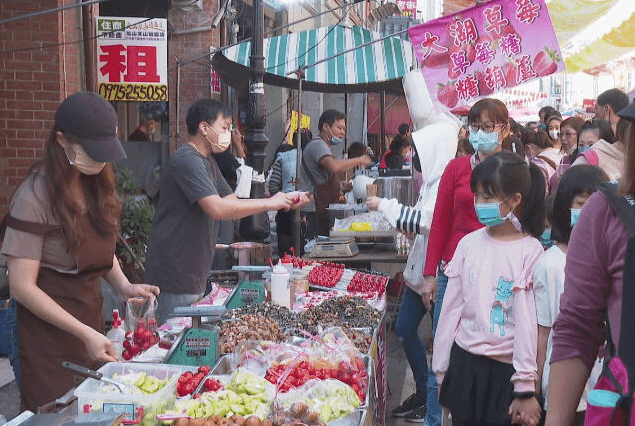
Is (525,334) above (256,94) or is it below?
below

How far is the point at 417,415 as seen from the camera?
648cm

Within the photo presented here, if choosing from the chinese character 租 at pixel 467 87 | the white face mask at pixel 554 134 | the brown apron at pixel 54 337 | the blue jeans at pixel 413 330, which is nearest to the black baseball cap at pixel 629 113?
the brown apron at pixel 54 337

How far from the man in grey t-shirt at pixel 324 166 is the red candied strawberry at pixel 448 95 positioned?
2.04 metres

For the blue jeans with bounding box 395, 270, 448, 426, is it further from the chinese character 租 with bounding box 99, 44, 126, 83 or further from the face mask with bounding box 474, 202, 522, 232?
the chinese character 租 with bounding box 99, 44, 126, 83

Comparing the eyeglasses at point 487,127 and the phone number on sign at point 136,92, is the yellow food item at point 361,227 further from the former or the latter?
the phone number on sign at point 136,92

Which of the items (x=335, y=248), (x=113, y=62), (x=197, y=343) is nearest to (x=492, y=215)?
(x=197, y=343)

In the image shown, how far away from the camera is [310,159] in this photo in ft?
32.6

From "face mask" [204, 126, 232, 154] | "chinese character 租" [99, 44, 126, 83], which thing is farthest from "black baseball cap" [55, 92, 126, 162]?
"chinese character 租" [99, 44, 126, 83]

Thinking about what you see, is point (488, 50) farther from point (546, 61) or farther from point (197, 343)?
point (197, 343)

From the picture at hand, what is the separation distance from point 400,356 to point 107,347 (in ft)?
17.5

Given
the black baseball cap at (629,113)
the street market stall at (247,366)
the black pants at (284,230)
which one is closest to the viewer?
the black baseball cap at (629,113)

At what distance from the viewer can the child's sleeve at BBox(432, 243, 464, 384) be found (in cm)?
417

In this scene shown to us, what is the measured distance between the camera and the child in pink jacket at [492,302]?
3.95 metres

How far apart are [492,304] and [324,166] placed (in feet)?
19.6
